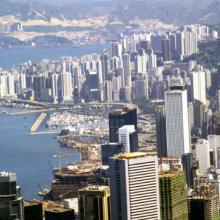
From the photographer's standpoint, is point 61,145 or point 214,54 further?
point 214,54

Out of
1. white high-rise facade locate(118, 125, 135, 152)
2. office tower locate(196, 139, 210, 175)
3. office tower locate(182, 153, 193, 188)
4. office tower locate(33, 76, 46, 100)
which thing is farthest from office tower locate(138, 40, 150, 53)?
office tower locate(182, 153, 193, 188)

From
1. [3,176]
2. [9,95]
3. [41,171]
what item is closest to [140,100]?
[9,95]

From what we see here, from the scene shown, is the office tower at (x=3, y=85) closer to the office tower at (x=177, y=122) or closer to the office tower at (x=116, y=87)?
the office tower at (x=116, y=87)

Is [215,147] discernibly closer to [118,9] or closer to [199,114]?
[199,114]

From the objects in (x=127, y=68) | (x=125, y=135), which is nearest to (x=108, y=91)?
(x=127, y=68)

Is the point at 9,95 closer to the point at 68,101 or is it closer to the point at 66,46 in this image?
the point at 68,101

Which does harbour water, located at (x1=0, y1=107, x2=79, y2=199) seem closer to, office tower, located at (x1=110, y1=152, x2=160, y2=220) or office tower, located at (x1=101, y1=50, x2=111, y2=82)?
office tower, located at (x1=110, y1=152, x2=160, y2=220)
